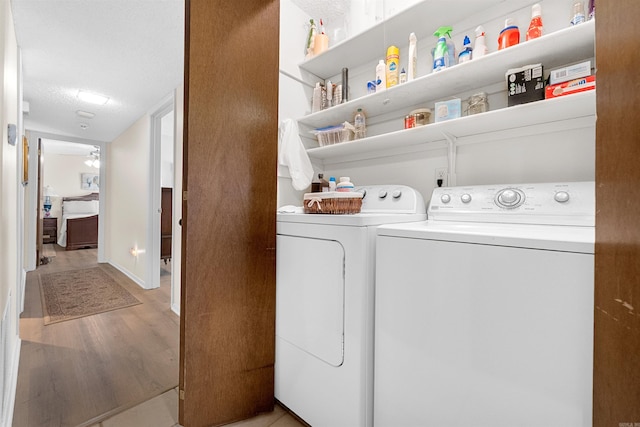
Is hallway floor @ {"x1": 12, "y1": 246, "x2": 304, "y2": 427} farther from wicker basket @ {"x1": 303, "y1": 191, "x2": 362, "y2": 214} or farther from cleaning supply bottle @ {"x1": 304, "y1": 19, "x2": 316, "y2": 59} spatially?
cleaning supply bottle @ {"x1": 304, "y1": 19, "x2": 316, "y2": 59}

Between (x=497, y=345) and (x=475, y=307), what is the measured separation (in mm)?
109

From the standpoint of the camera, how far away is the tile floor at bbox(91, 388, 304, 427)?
4.35 feet

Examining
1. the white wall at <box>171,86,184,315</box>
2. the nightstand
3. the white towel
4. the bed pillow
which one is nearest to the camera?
the white towel

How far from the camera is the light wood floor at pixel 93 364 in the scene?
1421 mm

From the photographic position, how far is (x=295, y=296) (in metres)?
1.33

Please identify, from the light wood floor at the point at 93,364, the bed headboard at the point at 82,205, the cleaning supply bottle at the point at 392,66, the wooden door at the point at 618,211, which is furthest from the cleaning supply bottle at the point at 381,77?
the bed headboard at the point at 82,205

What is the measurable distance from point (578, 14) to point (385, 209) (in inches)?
42.7

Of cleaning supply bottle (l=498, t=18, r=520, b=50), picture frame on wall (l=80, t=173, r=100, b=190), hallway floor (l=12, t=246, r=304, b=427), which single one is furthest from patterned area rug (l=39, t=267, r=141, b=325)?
picture frame on wall (l=80, t=173, r=100, b=190)

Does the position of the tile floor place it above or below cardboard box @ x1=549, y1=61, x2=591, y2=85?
below

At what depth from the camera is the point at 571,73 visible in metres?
1.05

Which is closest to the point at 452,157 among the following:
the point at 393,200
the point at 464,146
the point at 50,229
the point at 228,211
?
the point at 464,146

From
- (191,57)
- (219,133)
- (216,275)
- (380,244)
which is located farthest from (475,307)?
(191,57)

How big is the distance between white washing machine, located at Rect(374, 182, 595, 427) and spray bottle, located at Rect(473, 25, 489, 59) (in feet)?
2.16

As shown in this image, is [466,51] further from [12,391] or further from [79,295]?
[79,295]
